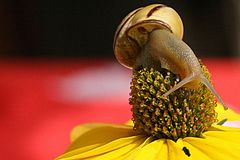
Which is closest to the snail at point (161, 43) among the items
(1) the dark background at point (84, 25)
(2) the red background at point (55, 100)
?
(2) the red background at point (55, 100)

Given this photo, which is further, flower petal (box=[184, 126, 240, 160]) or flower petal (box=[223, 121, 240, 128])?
flower petal (box=[223, 121, 240, 128])

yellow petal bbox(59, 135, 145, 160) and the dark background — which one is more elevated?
the dark background

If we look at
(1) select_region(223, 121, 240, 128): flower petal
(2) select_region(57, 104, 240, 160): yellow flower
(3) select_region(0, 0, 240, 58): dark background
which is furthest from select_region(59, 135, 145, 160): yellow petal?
(3) select_region(0, 0, 240, 58): dark background

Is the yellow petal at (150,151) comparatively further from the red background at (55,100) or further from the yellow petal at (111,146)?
the red background at (55,100)

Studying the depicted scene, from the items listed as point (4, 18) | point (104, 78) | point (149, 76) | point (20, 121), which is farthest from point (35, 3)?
point (149, 76)

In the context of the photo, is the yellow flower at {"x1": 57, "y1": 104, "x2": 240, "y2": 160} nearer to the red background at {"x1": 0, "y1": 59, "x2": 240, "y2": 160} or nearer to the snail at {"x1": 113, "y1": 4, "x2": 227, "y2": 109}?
the snail at {"x1": 113, "y1": 4, "x2": 227, "y2": 109}

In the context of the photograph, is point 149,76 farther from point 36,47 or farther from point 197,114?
point 36,47
